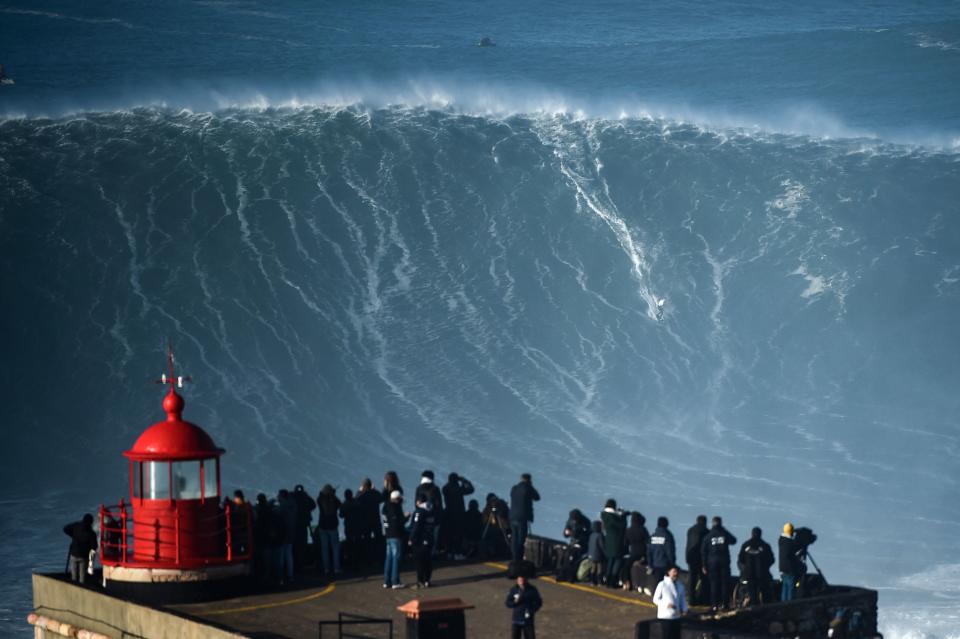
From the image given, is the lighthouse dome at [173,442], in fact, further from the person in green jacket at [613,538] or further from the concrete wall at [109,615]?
the person in green jacket at [613,538]

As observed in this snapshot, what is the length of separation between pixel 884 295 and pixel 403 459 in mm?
18649

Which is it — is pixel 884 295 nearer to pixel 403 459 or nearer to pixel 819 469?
pixel 819 469

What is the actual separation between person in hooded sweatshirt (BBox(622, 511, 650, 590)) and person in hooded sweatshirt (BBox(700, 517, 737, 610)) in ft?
3.81

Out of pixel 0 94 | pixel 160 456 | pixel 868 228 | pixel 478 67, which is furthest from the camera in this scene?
pixel 478 67

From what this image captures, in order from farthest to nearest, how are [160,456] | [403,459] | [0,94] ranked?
[0,94], [403,459], [160,456]

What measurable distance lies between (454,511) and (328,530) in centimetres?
163

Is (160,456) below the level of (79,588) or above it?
above

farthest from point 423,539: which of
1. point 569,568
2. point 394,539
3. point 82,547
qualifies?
point 82,547

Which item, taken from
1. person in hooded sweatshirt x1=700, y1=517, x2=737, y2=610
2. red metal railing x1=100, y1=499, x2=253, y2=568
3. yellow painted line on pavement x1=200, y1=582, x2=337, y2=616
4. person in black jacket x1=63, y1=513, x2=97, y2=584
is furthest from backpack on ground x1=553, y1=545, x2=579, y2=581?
person in black jacket x1=63, y1=513, x2=97, y2=584

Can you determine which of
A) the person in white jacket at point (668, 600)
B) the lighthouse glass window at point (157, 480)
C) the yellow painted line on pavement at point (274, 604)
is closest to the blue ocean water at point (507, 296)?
the yellow painted line on pavement at point (274, 604)

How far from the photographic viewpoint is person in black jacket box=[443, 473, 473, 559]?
890 inches

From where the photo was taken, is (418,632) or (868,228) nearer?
(418,632)

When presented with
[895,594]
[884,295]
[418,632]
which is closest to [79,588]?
[418,632]

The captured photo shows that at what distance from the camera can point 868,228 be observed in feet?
199
